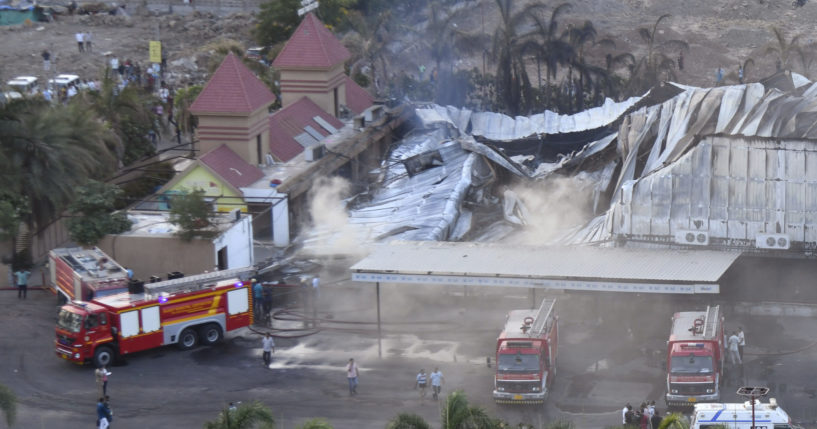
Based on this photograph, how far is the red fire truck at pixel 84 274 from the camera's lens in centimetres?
4338

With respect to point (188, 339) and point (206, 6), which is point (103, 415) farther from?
point (206, 6)

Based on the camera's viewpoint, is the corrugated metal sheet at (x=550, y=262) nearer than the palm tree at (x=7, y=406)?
No

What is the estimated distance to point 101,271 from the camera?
4466cm

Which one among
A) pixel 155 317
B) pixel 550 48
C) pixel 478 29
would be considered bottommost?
pixel 155 317

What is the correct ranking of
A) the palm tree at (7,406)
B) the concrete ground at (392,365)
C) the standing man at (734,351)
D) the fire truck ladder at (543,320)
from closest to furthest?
the palm tree at (7,406) → the concrete ground at (392,365) → the fire truck ladder at (543,320) → the standing man at (734,351)

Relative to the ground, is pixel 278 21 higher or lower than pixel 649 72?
higher

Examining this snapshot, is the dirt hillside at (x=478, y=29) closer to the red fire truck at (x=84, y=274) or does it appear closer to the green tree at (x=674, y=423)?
the red fire truck at (x=84, y=274)

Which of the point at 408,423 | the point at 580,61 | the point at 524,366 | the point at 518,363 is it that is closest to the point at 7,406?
the point at 408,423

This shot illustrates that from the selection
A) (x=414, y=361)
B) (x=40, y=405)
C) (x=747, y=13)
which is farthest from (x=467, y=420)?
(x=747, y=13)

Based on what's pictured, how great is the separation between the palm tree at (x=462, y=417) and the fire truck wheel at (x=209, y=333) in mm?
14890

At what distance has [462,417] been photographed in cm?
2922

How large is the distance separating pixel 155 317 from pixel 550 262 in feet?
41.0

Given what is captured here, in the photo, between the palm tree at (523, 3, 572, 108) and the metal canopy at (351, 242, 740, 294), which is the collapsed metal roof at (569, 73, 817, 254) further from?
the palm tree at (523, 3, 572, 108)

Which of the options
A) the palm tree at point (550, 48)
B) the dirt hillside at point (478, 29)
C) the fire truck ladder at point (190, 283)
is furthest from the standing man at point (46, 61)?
the fire truck ladder at point (190, 283)
